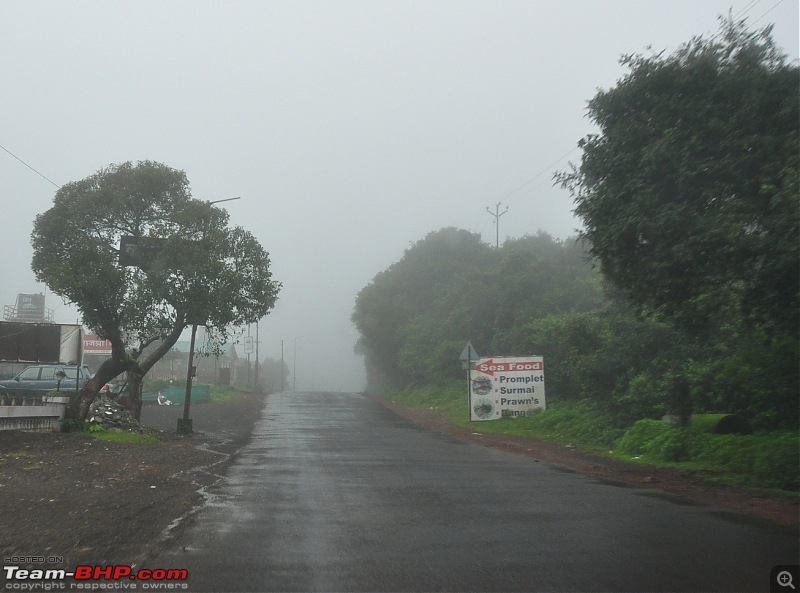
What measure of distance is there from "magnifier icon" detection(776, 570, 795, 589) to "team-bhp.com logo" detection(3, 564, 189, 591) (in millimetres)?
4731

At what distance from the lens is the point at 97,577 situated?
6098 mm

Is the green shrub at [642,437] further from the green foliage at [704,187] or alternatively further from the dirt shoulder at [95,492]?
the dirt shoulder at [95,492]

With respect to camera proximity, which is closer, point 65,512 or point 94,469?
point 65,512

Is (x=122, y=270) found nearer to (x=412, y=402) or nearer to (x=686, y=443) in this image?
(x=686, y=443)

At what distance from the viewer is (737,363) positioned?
14430 mm

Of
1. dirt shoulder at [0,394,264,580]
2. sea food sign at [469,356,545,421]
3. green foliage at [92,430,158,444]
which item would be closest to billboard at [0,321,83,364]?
green foliage at [92,430,158,444]

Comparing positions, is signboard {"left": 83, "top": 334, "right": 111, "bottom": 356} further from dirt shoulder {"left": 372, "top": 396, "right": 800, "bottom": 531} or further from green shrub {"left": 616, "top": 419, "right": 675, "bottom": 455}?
green shrub {"left": 616, "top": 419, "right": 675, "bottom": 455}

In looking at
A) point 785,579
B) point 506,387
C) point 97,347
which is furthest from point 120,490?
point 97,347

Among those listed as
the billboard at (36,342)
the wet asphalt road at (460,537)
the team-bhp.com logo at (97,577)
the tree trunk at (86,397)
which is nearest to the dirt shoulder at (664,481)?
the wet asphalt road at (460,537)

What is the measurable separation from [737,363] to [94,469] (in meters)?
11.9

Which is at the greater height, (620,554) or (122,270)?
(122,270)

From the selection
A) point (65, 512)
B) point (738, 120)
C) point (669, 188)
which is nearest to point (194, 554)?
point (65, 512)

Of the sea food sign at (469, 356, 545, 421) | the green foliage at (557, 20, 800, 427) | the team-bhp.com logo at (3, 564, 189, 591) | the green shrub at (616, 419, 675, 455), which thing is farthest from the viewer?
the sea food sign at (469, 356, 545, 421)

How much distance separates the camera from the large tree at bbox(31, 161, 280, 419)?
19.3 m
